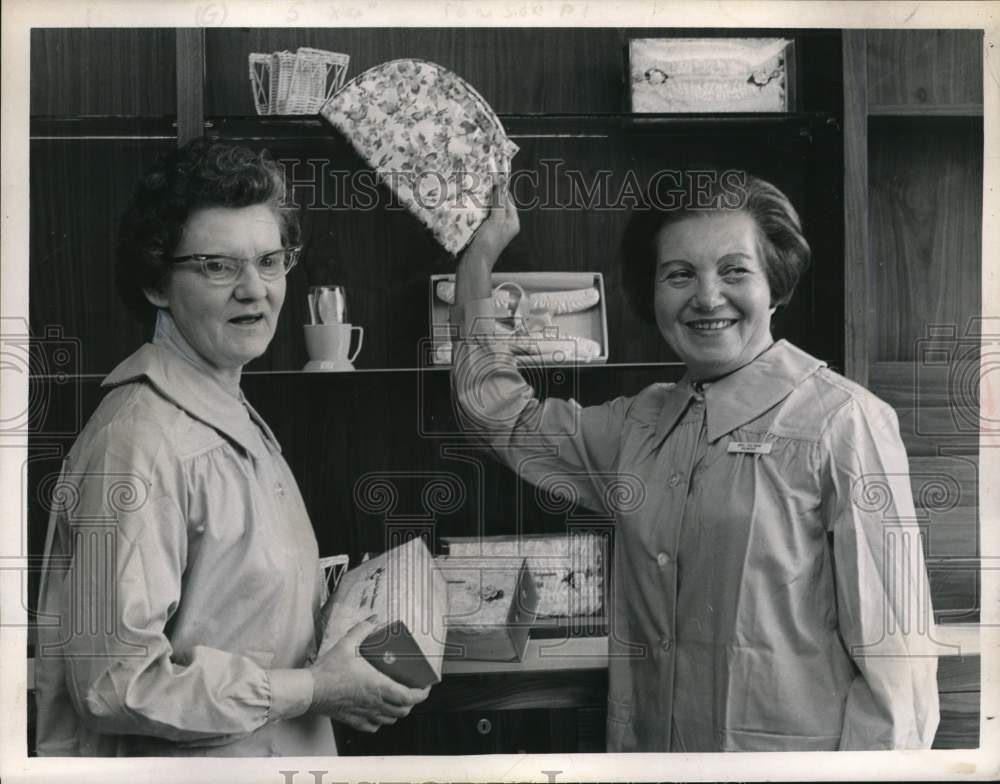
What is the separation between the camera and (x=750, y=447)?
1.79m

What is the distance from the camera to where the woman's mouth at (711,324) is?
5.98 feet

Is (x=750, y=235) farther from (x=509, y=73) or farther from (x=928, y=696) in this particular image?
(x=928, y=696)

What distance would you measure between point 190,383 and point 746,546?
94 centimetres

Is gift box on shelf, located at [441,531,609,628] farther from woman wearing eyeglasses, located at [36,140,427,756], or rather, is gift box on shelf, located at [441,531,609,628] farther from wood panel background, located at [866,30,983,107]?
wood panel background, located at [866,30,983,107]

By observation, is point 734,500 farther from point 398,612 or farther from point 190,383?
point 190,383

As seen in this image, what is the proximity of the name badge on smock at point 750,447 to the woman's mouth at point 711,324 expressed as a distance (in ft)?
0.63

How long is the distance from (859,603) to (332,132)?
3.85 feet

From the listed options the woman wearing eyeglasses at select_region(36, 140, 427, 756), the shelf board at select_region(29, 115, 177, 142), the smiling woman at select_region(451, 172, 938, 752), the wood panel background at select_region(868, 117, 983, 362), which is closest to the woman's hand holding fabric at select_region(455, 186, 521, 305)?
the smiling woman at select_region(451, 172, 938, 752)

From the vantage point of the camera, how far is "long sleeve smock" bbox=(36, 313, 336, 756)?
1.71 meters

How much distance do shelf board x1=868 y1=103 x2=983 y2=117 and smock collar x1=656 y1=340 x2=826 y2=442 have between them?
44 cm

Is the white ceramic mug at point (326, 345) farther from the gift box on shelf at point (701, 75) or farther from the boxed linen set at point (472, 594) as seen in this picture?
the gift box on shelf at point (701, 75)

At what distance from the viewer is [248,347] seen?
1811 mm

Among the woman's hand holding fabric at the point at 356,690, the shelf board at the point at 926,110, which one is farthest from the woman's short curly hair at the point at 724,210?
the woman's hand holding fabric at the point at 356,690

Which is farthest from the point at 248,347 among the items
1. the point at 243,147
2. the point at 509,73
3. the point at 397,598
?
the point at 509,73
